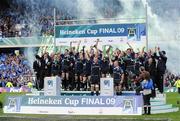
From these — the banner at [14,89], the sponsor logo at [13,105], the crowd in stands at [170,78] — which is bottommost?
the sponsor logo at [13,105]

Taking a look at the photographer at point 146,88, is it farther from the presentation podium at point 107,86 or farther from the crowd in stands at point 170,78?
the crowd in stands at point 170,78

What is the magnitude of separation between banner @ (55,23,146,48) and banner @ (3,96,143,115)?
6.46 meters

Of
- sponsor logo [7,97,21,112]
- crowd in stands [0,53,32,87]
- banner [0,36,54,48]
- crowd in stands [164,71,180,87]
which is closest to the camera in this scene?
sponsor logo [7,97,21,112]

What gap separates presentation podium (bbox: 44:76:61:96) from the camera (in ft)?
80.2

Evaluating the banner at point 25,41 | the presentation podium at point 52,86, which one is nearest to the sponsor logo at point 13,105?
the presentation podium at point 52,86

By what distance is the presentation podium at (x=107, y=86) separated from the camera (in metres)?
23.6

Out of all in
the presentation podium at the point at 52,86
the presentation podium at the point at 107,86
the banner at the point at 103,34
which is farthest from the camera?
the banner at the point at 103,34

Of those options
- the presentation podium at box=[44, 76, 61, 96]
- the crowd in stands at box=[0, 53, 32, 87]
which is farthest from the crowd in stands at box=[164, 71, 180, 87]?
the presentation podium at box=[44, 76, 61, 96]

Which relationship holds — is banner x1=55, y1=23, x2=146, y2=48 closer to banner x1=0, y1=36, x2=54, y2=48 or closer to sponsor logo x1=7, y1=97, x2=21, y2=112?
sponsor logo x1=7, y1=97, x2=21, y2=112

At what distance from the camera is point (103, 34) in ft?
90.8

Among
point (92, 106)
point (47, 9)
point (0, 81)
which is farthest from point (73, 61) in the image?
point (47, 9)

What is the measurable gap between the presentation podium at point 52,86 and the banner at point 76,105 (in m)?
2.01

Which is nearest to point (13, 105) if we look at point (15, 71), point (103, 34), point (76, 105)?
point (76, 105)

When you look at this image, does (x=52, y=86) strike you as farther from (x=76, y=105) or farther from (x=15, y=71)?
(x=15, y=71)
